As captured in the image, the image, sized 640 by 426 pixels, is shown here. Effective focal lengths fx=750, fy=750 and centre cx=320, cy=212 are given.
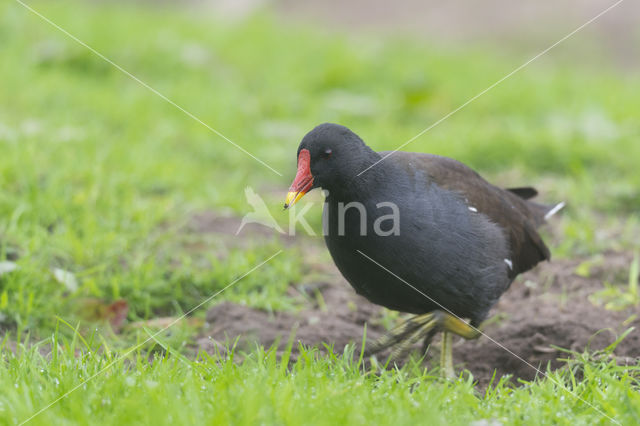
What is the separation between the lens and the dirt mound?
330cm

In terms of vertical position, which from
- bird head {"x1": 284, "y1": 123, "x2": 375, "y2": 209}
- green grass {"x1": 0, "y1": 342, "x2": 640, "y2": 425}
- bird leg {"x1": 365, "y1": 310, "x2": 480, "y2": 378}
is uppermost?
bird head {"x1": 284, "y1": 123, "x2": 375, "y2": 209}

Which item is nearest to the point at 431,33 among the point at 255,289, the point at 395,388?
the point at 255,289

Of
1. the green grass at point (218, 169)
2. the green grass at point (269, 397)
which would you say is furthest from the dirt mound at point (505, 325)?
the green grass at point (269, 397)

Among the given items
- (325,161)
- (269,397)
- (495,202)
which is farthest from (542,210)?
(269,397)

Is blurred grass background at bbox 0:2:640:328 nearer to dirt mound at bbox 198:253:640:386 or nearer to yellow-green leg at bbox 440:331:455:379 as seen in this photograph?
dirt mound at bbox 198:253:640:386

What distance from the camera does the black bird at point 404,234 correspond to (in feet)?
9.70

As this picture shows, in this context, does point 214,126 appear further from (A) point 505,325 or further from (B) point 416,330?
(B) point 416,330

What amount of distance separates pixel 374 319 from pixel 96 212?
1.78m

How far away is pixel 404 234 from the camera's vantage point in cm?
295

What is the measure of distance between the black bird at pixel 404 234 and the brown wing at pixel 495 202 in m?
0.01

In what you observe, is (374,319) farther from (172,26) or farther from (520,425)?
(172,26)

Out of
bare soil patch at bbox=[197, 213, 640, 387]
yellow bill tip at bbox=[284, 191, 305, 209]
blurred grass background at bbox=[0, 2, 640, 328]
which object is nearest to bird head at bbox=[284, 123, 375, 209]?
yellow bill tip at bbox=[284, 191, 305, 209]

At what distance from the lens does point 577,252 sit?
453 centimetres

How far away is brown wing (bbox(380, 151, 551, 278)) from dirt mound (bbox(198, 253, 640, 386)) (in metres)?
0.29
